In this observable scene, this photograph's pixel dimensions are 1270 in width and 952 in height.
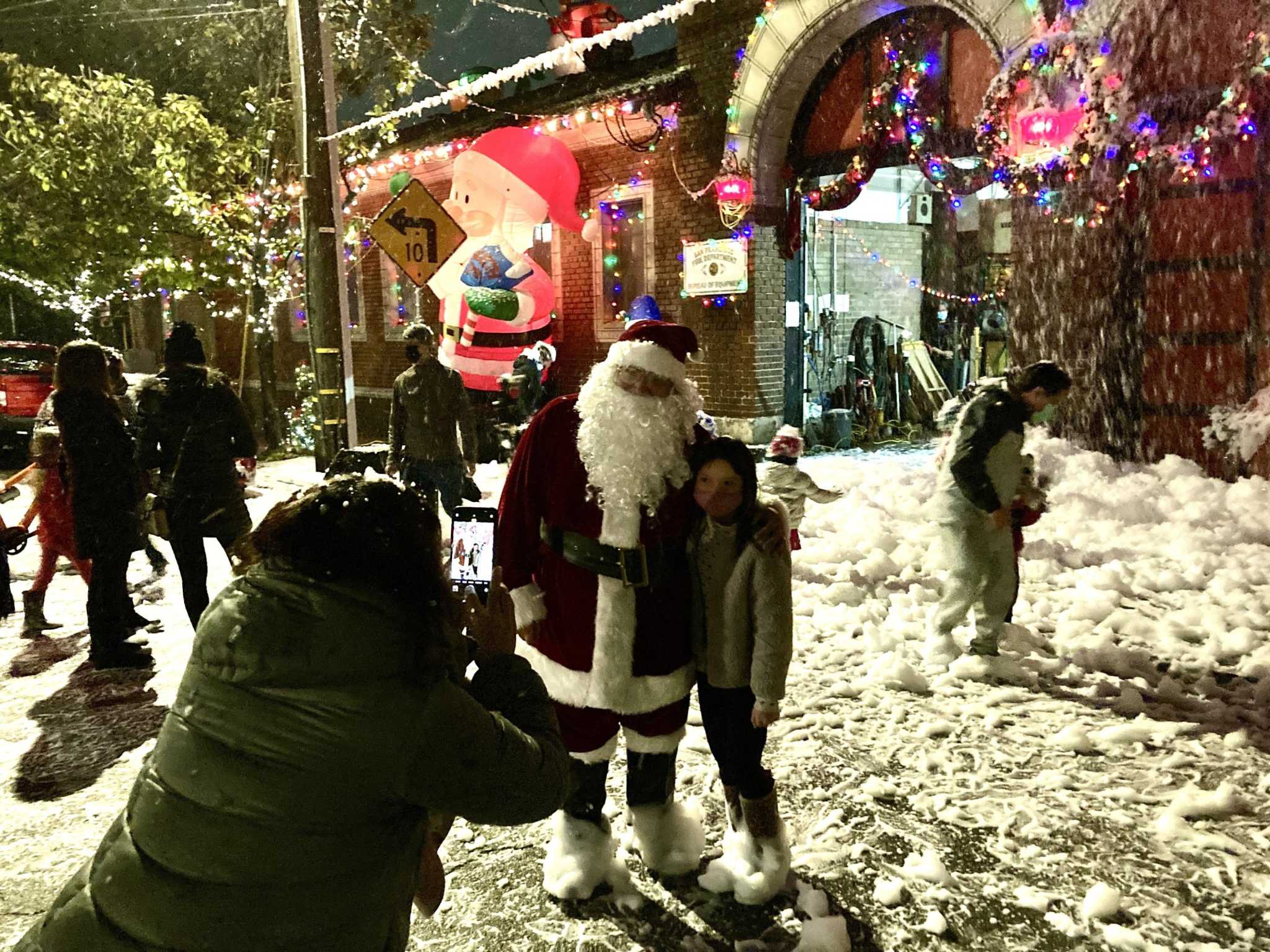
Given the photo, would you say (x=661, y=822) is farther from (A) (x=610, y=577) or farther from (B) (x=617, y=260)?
(B) (x=617, y=260)

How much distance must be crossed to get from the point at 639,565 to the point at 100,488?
389 cm

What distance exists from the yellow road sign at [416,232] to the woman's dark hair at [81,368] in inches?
136

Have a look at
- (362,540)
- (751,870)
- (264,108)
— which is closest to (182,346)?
(751,870)

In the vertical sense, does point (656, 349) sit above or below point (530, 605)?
above

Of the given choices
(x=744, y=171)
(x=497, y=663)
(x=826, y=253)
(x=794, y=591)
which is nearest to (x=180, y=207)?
(x=744, y=171)

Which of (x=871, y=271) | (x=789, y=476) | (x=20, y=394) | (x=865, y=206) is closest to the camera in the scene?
(x=789, y=476)

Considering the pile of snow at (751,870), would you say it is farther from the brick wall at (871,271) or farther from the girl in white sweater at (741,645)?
the brick wall at (871,271)

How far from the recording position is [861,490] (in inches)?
371

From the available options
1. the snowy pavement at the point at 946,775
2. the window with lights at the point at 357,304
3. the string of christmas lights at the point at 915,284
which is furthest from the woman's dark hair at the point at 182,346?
the window with lights at the point at 357,304

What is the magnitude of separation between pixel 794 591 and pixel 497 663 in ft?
16.4

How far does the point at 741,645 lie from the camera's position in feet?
10.3

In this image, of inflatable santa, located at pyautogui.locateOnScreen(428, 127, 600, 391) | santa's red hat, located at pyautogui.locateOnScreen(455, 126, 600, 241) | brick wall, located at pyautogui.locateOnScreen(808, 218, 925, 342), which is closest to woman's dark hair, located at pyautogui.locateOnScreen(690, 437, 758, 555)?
inflatable santa, located at pyautogui.locateOnScreen(428, 127, 600, 391)

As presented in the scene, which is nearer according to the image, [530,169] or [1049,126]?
[1049,126]

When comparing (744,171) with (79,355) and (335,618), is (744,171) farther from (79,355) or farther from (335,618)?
(335,618)
